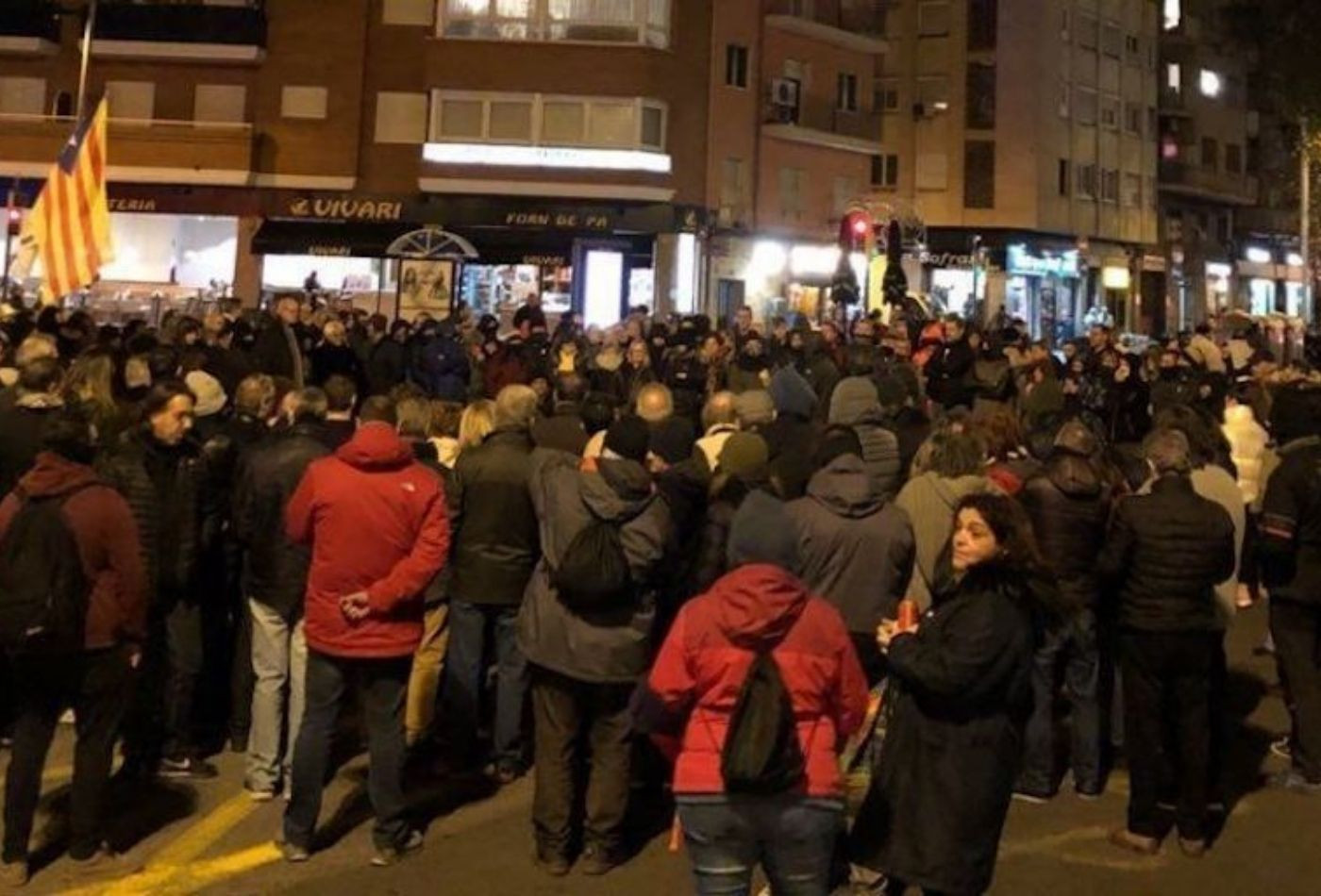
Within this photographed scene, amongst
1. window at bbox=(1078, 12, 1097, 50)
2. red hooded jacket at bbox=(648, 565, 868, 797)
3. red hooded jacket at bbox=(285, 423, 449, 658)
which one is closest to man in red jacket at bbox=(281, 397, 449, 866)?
red hooded jacket at bbox=(285, 423, 449, 658)

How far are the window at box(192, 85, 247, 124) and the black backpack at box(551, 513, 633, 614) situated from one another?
32038 millimetres

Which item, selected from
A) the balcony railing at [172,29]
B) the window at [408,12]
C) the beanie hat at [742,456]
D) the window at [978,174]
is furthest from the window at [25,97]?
the beanie hat at [742,456]

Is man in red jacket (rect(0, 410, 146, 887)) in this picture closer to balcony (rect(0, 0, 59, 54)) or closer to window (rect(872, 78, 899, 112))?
balcony (rect(0, 0, 59, 54))

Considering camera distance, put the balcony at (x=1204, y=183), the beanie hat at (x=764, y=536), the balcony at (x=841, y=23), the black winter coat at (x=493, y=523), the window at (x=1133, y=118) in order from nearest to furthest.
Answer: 1. the beanie hat at (x=764, y=536)
2. the black winter coat at (x=493, y=523)
3. the balcony at (x=841, y=23)
4. the window at (x=1133, y=118)
5. the balcony at (x=1204, y=183)

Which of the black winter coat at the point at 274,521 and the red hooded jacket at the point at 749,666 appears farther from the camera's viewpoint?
the black winter coat at the point at 274,521

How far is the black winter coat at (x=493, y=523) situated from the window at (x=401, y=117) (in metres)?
29.1

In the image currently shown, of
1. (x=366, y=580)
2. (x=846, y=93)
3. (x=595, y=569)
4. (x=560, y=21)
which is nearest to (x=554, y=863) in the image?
(x=595, y=569)

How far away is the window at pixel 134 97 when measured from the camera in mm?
34938

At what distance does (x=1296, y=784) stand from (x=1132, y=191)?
173 feet

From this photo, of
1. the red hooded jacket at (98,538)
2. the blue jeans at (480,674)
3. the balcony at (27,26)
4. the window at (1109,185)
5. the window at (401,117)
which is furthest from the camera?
the window at (1109,185)

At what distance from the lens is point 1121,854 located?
6.70 m

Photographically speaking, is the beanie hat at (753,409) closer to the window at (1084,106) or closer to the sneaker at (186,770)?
the sneaker at (186,770)

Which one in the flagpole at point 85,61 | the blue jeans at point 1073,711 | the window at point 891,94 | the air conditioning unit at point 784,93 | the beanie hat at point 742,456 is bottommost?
the blue jeans at point 1073,711

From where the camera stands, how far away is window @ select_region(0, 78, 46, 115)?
3534 centimetres
